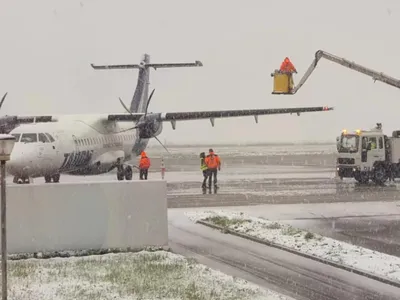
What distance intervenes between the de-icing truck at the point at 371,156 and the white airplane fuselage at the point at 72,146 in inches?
436

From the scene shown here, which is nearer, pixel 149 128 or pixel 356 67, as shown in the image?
pixel 356 67

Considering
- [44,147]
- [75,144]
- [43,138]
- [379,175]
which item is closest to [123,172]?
[75,144]

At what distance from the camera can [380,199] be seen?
20.7m

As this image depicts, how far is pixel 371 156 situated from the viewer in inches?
1070

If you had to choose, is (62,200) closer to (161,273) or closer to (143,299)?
(161,273)

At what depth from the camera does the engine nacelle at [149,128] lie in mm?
28766

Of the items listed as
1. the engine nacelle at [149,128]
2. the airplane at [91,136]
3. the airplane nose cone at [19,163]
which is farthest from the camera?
the engine nacelle at [149,128]

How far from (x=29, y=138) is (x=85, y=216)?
11222 mm

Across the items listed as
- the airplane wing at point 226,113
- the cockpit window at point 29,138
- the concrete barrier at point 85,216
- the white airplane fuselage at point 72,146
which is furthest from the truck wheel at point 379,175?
the concrete barrier at point 85,216

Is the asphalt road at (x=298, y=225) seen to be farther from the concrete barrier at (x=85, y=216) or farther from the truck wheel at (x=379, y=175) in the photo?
the truck wheel at (x=379, y=175)

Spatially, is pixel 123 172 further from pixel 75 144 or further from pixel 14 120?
pixel 14 120

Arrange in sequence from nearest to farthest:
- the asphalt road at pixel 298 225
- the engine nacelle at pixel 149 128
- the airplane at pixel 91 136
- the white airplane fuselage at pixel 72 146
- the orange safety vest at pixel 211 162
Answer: the asphalt road at pixel 298 225, the white airplane fuselage at pixel 72 146, the airplane at pixel 91 136, the orange safety vest at pixel 211 162, the engine nacelle at pixel 149 128

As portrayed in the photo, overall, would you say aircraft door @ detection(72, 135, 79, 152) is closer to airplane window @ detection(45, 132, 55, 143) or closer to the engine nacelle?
airplane window @ detection(45, 132, 55, 143)

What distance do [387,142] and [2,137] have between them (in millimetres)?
22756
